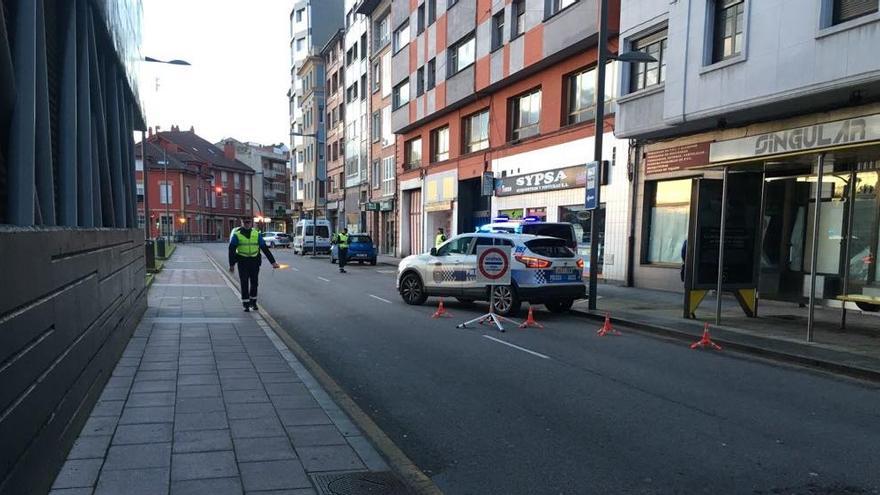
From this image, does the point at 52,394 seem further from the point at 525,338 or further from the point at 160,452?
the point at 525,338

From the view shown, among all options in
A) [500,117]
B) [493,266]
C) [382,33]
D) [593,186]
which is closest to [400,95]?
[382,33]

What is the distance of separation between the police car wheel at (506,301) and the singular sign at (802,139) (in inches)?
180

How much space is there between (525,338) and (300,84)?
65333 mm

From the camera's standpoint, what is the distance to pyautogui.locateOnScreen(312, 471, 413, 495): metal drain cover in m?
3.58

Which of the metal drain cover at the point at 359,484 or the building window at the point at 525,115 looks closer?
the metal drain cover at the point at 359,484

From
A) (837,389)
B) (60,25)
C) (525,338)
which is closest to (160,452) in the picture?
(60,25)

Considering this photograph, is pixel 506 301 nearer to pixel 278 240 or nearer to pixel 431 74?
pixel 431 74

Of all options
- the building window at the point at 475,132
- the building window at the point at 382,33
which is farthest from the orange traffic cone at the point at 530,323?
the building window at the point at 382,33

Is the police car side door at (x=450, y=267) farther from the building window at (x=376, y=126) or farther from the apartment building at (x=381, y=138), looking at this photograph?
the building window at (x=376, y=126)

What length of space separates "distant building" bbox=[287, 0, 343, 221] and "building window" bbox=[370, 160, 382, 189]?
26.5 metres

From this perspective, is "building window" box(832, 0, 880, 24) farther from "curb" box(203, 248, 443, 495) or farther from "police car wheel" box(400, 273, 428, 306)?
"curb" box(203, 248, 443, 495)

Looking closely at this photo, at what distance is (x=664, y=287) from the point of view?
1603cm

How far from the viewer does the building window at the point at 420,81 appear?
31609mm

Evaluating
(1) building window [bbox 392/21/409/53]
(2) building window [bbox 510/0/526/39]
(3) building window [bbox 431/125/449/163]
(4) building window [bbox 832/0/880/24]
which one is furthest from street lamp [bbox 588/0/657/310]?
(1) building window [bbox 392/21/409/53]
